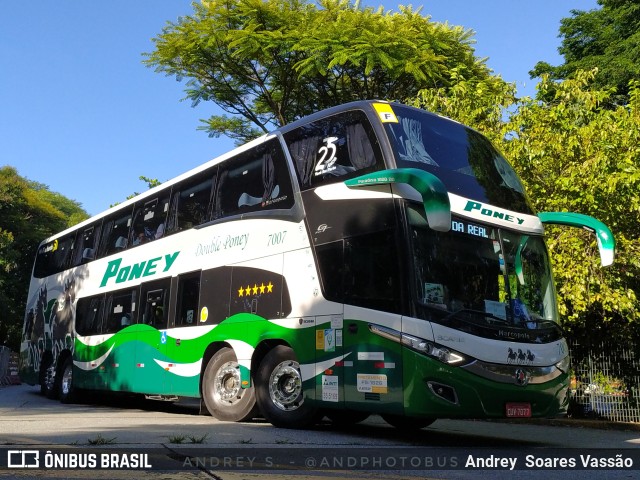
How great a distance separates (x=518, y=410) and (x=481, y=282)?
1500 mm

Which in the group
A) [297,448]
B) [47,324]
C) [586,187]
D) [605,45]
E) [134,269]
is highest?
[605,45]

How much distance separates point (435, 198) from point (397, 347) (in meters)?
1.73

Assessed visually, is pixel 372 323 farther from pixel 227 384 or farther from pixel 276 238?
pixel 227 384

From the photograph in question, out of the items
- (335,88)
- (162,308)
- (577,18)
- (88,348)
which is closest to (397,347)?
(162,308)

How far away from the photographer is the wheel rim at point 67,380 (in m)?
16.8

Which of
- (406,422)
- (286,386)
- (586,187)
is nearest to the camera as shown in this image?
(286,386)

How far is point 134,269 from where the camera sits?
46.2 feet

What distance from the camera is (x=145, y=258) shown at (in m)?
13.7

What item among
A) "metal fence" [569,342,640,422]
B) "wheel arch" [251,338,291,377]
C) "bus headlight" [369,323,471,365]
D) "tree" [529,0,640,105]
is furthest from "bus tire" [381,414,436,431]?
"tree" [529,0,640,105]

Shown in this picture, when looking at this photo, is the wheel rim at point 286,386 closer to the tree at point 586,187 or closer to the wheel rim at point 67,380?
the tree at point 586,187

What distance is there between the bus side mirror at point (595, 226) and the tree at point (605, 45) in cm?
1863

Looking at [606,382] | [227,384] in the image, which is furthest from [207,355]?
[606,382]

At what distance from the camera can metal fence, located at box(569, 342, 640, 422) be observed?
41.1 feet

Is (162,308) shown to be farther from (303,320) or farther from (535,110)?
(535,110)
